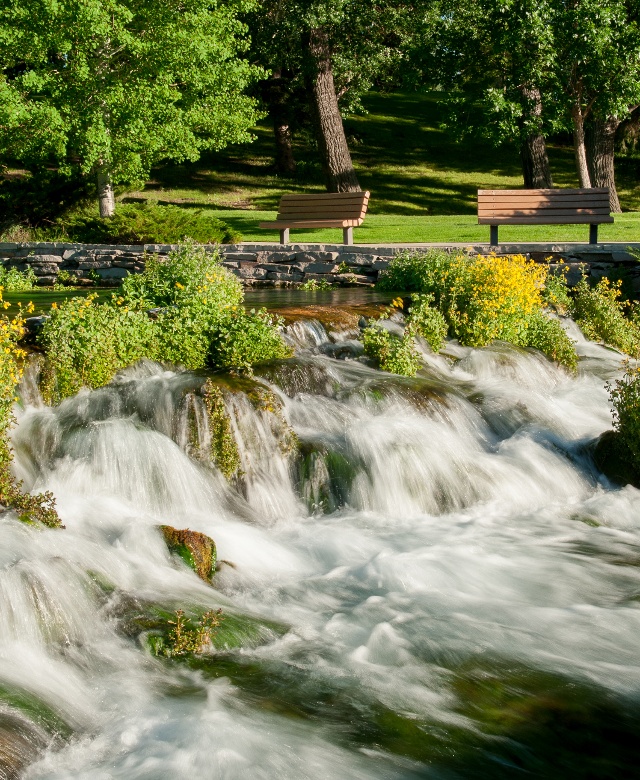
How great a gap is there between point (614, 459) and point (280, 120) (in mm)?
26052

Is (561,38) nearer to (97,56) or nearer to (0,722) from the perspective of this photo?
(97,56)

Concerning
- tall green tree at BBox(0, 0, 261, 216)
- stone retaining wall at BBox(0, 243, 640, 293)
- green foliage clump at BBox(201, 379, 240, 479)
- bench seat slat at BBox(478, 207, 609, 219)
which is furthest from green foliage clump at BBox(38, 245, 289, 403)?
tall green tree at BBox(0, 0, 261, 216)

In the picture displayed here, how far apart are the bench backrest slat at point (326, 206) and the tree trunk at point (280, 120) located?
566 inches

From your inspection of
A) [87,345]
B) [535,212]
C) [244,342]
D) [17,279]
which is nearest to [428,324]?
[244,342]

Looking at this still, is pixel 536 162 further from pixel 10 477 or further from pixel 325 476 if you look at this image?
pixel 10 477

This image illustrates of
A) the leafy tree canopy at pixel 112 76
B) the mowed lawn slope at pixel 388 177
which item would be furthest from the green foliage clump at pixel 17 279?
the mowed lawn slope at pixel 388 177

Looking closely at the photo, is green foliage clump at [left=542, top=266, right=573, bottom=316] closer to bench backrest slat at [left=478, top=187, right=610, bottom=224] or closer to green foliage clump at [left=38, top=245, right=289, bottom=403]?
→ bench backrest slat at [left=478, top=187, right=610, bottom=224]

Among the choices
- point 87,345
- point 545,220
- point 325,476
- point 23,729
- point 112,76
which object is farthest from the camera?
point 112,76

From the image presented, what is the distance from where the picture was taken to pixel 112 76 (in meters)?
19.9

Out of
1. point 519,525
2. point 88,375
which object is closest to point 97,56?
point 88,375

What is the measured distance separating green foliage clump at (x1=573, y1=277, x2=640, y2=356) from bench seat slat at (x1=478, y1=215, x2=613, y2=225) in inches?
89.2

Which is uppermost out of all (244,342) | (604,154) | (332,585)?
(604,154)

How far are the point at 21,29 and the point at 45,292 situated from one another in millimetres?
6656

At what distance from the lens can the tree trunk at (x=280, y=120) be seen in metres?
31.5
